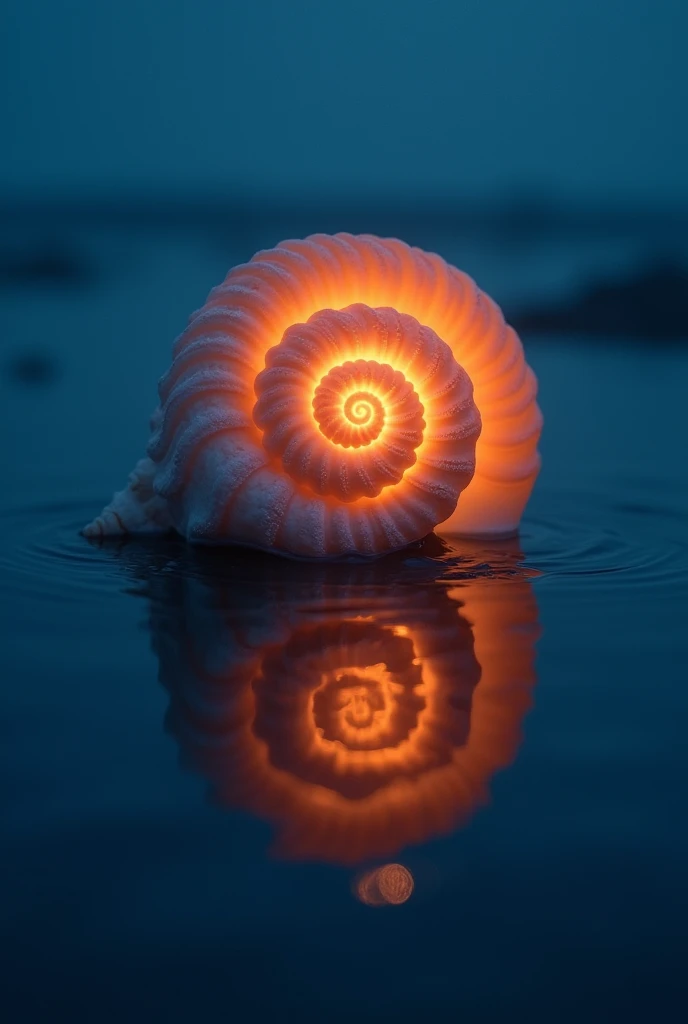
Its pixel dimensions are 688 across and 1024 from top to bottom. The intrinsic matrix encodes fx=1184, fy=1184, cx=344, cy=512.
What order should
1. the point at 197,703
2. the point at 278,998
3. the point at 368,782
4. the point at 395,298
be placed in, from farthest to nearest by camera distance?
the point at 395,298 → the point at 197,703 → the point at 368,782 → the point at 278,998

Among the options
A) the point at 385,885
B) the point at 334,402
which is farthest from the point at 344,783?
the point at 334,402

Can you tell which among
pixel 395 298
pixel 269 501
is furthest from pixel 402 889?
pixel 395 298

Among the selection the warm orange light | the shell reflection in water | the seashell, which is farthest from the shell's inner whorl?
the warm orange light

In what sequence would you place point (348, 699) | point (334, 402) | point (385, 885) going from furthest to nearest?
point (334, 402) → point (348, 699) → point (385, 885)

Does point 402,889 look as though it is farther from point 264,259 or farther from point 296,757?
point 264,259

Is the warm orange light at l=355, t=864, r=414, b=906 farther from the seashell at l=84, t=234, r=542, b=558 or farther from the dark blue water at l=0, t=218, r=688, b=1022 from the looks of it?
the seashell at l=84, t=234, r=542, b=558

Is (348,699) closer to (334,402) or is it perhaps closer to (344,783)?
(344,783)
